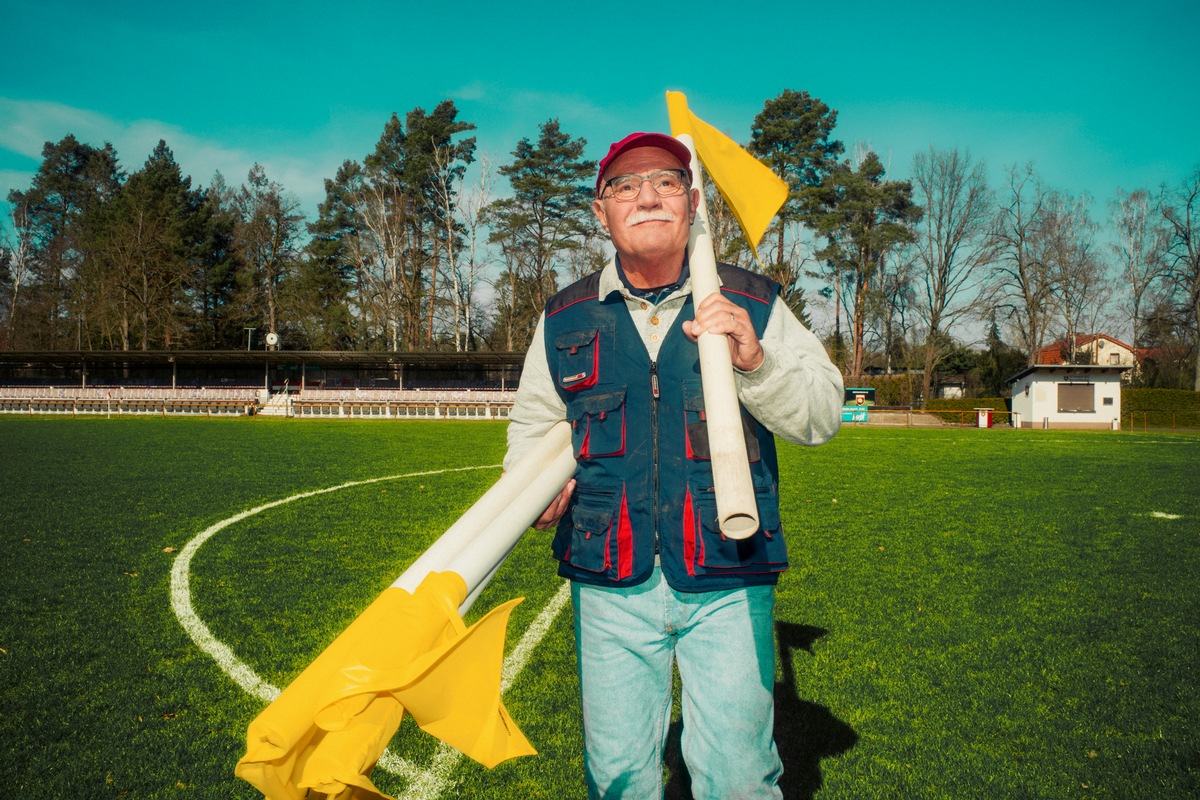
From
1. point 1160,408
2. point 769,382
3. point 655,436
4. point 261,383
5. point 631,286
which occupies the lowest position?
point 1160,408

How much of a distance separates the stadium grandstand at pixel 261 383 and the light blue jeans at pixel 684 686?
3696 cm

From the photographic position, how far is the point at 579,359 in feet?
7.42

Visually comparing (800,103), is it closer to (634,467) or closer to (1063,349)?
(1063,349)

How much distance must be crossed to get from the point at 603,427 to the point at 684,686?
31.3 inches

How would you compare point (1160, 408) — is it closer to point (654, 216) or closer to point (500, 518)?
point (654, 216)

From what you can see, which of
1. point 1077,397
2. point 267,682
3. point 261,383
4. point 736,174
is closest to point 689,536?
point 736,174

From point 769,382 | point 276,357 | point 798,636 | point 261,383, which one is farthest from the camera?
point 261,383

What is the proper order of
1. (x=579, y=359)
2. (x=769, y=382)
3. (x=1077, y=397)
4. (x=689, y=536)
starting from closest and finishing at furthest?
1. (x=769, y=382)
2. (x=689, y=536)
3. (x=579, y=359)
4. (x=1077, y=397)

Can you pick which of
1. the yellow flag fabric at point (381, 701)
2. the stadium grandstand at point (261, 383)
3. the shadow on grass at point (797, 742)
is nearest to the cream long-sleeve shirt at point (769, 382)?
the yellow flag fabric at point (381, 701)

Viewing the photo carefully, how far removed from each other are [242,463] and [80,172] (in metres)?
60.8

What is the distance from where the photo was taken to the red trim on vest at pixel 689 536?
202cm

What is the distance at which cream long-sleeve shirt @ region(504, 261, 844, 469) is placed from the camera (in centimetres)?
190

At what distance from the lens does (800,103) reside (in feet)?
139

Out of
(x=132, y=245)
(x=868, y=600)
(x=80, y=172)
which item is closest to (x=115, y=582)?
(x=868, y=600)
